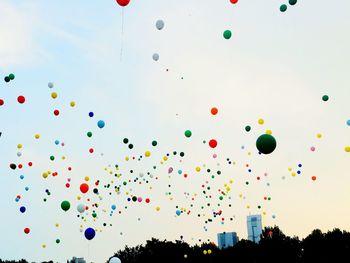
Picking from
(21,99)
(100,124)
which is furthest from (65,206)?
(21,99)

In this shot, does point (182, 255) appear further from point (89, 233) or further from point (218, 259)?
point (89, 233)

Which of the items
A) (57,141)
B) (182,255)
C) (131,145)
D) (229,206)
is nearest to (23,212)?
(57,141)

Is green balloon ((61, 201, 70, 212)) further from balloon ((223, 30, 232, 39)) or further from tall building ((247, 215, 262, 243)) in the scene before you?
tall building ((247, 215, 262, 243))

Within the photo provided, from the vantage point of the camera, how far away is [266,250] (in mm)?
37000

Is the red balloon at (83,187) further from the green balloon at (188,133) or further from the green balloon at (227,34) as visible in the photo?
the green balloon at (227,34)

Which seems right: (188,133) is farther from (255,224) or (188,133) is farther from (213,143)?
(255,224)

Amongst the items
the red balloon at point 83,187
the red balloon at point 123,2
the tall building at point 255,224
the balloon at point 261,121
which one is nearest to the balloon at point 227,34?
the red balloon at point 123,2

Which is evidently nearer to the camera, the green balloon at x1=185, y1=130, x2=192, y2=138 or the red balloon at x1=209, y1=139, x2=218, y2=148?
the red balloon at x1=209, y1=139, x2=218, y2=148

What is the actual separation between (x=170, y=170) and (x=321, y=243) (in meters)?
18.5

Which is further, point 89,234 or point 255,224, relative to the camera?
point 255,224

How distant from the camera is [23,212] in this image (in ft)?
58.9

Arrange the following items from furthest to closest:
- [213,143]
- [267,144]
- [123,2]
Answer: [213,143]
[267,144]
[123,2]

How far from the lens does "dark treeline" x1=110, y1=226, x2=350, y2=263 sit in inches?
1359

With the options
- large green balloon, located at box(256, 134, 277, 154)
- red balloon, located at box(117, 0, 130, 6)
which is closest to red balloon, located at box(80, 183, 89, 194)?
large green balloon, located at box(256, 134, 277, 154)
